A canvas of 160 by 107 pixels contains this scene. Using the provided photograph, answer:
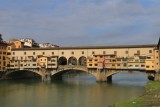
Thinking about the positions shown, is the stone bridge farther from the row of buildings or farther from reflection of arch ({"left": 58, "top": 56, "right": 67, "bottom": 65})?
reflection of arch ({"left": 58, "top": 56, "right": 67, "bottom": 65})

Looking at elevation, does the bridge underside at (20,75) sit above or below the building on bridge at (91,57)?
below

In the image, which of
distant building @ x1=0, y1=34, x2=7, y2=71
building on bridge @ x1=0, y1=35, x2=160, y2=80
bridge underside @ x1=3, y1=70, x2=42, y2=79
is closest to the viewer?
building on bridge @ x1=0, y1=35, x2=160, y2=80

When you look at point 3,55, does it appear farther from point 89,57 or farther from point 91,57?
point 91,57

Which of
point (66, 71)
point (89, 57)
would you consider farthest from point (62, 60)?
point (89, 57)

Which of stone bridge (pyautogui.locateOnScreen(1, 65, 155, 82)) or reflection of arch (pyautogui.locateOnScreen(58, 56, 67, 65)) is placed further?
reflection of arch (pyautogui.locateOnScreen(58, 56, 67, 65))

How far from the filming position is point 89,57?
2468 inches

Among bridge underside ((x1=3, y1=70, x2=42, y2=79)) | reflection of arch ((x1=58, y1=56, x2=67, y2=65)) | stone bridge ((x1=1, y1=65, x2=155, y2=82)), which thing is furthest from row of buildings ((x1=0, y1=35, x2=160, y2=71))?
bridge underside ((x1=3, y1=70, x2=42, y2=79))

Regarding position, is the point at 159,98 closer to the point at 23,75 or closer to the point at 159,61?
the point at 159,61

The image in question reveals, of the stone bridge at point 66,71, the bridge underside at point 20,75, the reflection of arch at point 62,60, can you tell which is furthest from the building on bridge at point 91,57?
the bridge underside at point 20,75

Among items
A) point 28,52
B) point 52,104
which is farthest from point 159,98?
point 28,52

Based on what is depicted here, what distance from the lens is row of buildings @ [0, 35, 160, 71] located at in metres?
56.9

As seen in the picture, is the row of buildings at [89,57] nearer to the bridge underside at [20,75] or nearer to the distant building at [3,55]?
the distant building at [3,55]

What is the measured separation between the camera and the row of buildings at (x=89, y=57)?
2242 inches

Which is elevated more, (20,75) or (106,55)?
(106,55)
